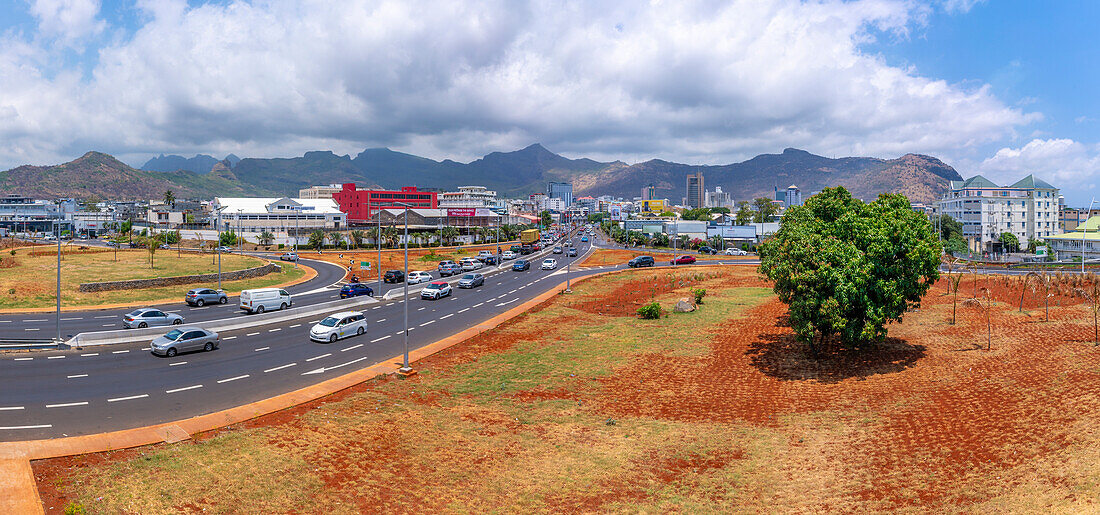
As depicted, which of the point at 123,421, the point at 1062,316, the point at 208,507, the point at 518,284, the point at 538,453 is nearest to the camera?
the point at 208,507

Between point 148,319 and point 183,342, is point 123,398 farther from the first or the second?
point 148,319

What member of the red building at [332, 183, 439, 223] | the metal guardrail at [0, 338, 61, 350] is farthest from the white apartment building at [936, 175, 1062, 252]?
the metal guardrail at [0, 338, 61, 350]

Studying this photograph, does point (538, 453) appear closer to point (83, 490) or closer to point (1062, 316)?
point (83, 490)

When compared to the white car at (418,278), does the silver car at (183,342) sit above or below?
below

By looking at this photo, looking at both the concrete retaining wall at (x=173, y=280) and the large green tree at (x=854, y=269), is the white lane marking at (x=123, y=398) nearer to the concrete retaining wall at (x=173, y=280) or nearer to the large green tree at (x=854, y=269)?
the large green tree at (x=854, y=269)

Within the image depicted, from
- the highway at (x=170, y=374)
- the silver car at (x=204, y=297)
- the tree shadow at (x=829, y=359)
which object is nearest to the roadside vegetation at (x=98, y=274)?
the silver car at (x=204, y=297)

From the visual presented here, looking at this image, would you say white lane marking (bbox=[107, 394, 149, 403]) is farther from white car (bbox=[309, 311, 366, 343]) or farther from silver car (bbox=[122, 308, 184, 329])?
silver car (bbox=[122, 308, 184, 329])

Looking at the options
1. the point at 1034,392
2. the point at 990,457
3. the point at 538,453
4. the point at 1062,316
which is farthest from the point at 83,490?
the point at 1062,316
